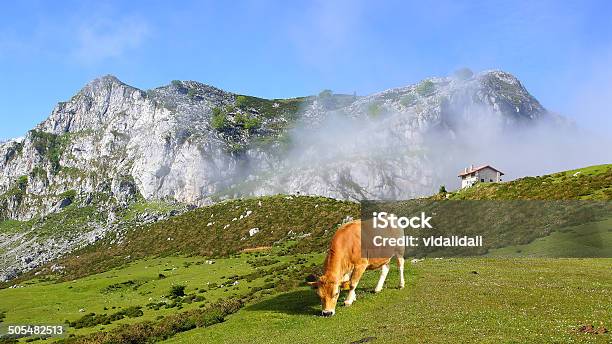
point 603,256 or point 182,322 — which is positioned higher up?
point 603,256

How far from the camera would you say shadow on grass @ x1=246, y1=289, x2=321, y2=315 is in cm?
2323

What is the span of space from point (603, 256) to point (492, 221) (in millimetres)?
16170

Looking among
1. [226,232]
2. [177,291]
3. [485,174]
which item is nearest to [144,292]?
[177,291]

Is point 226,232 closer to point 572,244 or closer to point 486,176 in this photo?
point 486,176

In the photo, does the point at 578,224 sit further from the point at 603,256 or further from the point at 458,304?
the point at 458,304

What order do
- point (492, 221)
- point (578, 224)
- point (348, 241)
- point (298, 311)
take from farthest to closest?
point (492, 221), point (578, 224), point (298, 311), point (348, 241)

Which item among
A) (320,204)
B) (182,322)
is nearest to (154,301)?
(182,322)

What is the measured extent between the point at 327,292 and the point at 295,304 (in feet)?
17.2

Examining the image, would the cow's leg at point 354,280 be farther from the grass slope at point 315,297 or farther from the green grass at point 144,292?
the green grass at point 144,292

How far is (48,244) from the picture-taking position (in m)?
178

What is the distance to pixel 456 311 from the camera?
61.8 feet

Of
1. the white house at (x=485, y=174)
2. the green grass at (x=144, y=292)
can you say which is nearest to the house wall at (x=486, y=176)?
the white house at (x=485, y=174)

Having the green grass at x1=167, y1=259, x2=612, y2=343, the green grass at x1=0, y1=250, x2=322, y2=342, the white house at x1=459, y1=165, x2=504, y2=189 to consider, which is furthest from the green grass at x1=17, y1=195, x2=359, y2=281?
the green grass at x1=167, y1=259, x2=612, y2=343

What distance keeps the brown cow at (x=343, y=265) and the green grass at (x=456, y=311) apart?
943 mm
